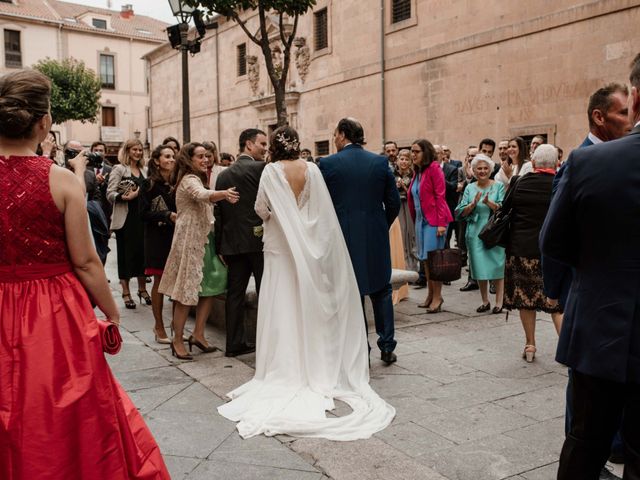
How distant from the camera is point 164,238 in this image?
248 inches

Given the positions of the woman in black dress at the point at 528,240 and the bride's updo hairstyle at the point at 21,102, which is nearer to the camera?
the bride's updo hairstyle at the point at 21,102

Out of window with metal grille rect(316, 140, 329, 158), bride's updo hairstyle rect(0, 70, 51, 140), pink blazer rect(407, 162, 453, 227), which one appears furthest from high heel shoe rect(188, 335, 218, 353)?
window with metal grille rect(316, 140, 329, 158)

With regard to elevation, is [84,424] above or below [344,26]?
below

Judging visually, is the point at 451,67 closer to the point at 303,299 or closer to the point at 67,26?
the point at 303,299

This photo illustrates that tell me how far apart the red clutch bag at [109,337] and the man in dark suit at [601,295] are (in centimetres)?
173

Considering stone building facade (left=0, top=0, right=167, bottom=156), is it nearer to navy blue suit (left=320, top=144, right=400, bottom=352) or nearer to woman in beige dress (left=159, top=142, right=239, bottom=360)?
woman in beige dress (left=159, top=142, right=239, bottom=360)

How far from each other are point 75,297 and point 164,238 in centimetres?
384

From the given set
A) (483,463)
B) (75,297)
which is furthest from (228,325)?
(75,297)

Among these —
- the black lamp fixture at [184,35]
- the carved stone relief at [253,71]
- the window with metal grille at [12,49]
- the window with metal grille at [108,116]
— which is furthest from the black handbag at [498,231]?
the window with metal grille at [108,116]

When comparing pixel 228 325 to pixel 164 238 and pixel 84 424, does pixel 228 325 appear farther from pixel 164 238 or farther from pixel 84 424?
pixel 84 424

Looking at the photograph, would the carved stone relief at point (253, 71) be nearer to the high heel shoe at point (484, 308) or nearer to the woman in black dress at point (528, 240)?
the high heel shoe at point (484, 308)

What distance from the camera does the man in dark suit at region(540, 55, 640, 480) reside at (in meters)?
2.28

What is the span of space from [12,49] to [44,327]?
48903 millimetres

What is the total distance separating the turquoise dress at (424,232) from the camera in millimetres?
7871
